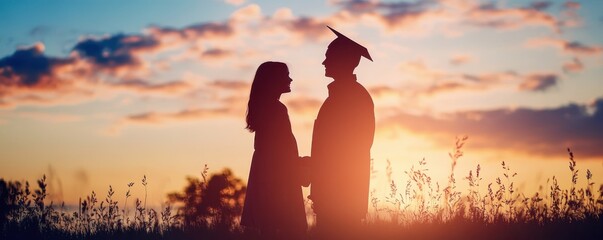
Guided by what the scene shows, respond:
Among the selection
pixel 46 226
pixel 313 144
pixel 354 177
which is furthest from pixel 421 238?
pixel 46 226

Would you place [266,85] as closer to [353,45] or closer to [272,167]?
[272,167]

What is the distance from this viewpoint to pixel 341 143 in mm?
9984

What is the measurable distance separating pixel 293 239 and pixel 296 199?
602 mm

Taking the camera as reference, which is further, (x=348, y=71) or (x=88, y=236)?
(x=88, y=236)

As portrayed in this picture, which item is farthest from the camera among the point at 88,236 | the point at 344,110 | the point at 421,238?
the point at 88,236

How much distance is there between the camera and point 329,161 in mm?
10023

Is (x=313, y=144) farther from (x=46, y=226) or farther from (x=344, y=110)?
(x=46, y=226)

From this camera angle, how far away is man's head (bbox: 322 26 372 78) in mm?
10055

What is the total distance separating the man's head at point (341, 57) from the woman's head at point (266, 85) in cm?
61

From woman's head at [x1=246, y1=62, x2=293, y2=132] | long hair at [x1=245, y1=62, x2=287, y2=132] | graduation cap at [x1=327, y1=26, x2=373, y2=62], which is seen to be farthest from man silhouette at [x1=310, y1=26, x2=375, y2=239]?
long hair at [x1=245, y1=62, x2=287, y2=132]

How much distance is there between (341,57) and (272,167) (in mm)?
1805

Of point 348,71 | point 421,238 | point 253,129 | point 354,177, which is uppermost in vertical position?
point 348,71

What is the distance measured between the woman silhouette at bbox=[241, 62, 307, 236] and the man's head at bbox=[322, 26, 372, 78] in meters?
0.63

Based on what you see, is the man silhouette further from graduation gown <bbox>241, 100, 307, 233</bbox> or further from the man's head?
graduation gown <bbox>241, 100, 307, 233</bbox>
